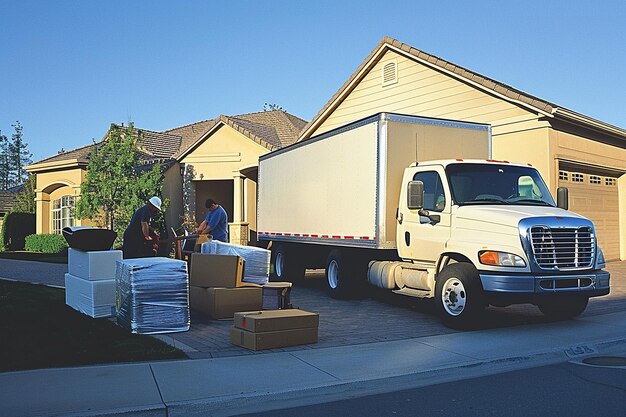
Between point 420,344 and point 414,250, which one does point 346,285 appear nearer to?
point 414,250

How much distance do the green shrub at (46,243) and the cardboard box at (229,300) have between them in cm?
1882

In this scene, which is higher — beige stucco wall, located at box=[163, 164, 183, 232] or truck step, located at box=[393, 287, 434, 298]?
beige stucco wall, located at box=[163, 164, 183, 232]

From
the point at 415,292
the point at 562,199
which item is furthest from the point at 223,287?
the point at 562,199

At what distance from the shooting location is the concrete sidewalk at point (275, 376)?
6.02m

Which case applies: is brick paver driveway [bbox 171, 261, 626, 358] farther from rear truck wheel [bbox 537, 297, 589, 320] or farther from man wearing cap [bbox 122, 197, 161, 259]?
man wearing cap [bbox 122, 197, 161, 259]

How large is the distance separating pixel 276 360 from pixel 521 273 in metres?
3.87

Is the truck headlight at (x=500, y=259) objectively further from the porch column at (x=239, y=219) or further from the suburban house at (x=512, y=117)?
the porch column at (x=239, y=219)

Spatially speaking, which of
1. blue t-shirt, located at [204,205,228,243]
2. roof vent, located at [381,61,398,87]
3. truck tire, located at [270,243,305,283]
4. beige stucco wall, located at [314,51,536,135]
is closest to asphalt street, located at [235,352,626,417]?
blue t-shirt, located at [204,205,228,243]

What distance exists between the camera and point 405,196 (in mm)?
11281

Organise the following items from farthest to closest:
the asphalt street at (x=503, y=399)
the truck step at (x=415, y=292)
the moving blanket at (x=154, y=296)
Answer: the truck step at (x=415, y=292) → the moving blanket at (x=154, y=296) → the asphalt street at (x=503, y=399)

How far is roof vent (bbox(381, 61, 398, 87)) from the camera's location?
21391mm

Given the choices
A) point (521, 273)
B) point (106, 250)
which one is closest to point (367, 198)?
point (521, 273)

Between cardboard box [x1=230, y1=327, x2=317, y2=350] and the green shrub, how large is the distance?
21.0 meters

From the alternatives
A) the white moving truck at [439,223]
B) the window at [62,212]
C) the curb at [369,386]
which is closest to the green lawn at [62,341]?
the curb at [369,386]
